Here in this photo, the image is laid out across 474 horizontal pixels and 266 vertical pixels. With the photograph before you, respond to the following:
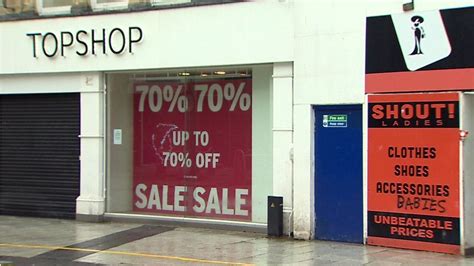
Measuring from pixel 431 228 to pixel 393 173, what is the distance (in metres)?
1.07

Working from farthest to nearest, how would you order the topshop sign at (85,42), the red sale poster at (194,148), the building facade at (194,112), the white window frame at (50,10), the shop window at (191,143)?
the white window frame at (50,10)
the topshop sign at (85,42)
the red sale poster at (194,148)
the shop window at (191,143)
the building facade at (194,112)

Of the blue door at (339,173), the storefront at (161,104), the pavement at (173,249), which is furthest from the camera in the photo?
the storefront at (161,104)

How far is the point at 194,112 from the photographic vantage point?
13.3 m

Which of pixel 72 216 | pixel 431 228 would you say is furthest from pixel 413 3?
pixel 72 216

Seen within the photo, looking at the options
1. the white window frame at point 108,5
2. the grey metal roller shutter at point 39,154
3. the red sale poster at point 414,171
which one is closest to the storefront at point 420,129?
the red sale poster at point 414,171

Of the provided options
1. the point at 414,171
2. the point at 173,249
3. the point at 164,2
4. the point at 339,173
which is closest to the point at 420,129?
the point at 414,171

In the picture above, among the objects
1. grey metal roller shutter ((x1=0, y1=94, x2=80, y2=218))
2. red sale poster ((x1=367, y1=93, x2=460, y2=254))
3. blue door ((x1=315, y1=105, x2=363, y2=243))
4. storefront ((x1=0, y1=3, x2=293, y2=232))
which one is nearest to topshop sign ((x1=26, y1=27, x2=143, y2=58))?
storefront ((x1=0, y1=3, x2=293, y2=232))

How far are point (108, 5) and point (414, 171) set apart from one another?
727 centimetres

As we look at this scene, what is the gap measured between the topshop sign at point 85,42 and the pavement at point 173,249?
363 centimetres

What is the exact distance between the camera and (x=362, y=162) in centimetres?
1107

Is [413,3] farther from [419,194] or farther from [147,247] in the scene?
[147,247]

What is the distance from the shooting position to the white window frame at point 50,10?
14152 millimetres

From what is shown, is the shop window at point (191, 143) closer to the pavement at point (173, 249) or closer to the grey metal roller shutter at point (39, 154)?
the pavement at point (173, 249)

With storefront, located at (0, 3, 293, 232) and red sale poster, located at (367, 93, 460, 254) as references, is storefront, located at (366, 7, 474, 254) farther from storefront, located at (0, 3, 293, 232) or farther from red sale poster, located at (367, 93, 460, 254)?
storefront, located at (0, 3, 293, 232)
